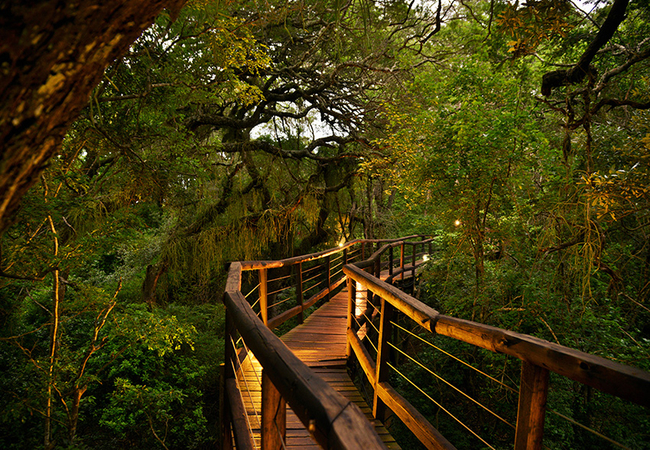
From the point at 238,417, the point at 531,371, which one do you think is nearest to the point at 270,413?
the point at 238,417

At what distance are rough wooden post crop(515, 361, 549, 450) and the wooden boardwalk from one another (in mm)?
1167

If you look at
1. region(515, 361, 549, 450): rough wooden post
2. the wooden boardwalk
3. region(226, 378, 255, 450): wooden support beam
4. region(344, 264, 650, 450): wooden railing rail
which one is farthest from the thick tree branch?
region(226, 378, 255, 450): wooden support beam

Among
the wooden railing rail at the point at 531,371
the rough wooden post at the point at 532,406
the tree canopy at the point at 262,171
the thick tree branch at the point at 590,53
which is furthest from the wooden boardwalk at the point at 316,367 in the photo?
the thick tree branch at the point at 590,53

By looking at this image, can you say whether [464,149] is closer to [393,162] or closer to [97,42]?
[393,162]

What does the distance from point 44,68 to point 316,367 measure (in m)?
3.46

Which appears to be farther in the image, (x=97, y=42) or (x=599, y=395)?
(x=599, y=395)

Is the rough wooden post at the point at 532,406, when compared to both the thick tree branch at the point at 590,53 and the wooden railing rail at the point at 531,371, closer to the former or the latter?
the wooden railing rail at the point at 531,371

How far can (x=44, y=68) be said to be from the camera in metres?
0.77

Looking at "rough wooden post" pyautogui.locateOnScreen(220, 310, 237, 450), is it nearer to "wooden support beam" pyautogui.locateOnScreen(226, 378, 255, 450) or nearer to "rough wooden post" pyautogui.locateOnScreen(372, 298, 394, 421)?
"wooden support beam" pyautogui.locateOnScreen(226, 378, 255, 450)

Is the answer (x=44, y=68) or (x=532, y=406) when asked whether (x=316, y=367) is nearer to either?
(x=532, y=406)

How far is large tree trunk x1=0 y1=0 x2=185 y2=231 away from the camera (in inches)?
28.5

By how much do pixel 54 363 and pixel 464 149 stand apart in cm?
656

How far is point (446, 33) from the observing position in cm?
807

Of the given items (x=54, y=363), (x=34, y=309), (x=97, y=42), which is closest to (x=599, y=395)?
(x=97, y=42)
